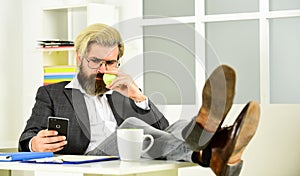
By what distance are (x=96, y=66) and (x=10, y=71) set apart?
1910 millimetres

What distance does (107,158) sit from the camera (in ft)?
7.07

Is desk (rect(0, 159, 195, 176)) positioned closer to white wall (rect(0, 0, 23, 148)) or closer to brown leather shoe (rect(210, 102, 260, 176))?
brown leather shoe (rect(210, 102, 260, 176))

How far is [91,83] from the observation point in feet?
8.99

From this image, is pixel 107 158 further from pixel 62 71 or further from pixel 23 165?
pixel 62 71

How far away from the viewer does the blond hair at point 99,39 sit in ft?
8.97

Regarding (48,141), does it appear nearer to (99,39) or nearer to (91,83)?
(91,83)

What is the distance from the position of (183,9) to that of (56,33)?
0.96 meters

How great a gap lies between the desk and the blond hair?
767mm

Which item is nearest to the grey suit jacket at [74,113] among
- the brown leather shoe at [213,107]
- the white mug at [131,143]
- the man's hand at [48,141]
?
the man's hand at [48,141]

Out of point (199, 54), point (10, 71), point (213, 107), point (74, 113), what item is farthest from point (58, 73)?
point (213, 107)

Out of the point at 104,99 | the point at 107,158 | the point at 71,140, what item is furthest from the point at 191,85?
the point at 107,158

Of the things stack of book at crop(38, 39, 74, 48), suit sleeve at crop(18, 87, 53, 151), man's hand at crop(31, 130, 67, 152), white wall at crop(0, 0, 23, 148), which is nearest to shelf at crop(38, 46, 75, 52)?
stack of book at crop(38, 39, 74, 48)

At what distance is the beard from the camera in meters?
2.71

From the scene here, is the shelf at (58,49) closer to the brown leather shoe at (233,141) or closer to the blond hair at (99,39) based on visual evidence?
the blond hair at (99,39)
